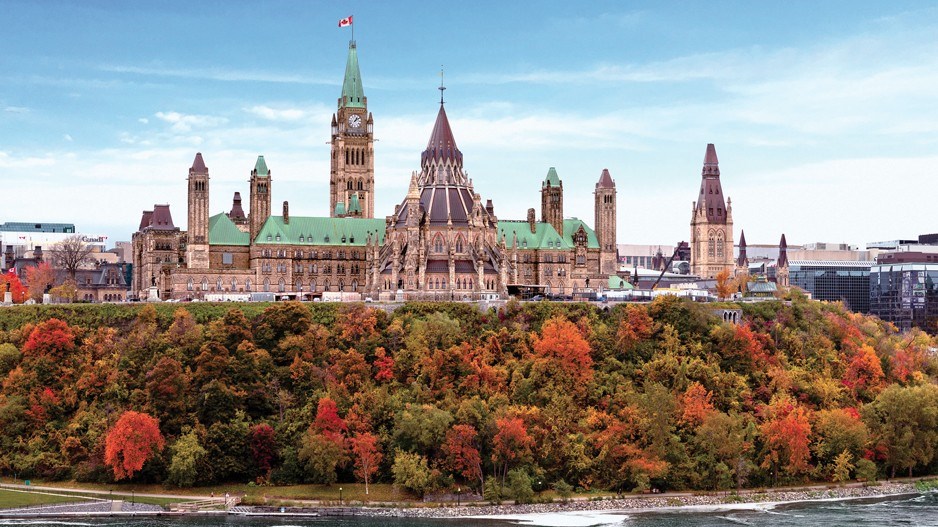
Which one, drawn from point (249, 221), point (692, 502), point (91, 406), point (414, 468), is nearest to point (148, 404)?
point (91, 406)

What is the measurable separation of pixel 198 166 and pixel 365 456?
7890 centimetres

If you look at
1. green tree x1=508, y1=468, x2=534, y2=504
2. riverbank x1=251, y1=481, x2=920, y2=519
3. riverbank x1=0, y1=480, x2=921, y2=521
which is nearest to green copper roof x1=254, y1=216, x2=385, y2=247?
green tree x1=508, y1=468, x2=534, y2=504

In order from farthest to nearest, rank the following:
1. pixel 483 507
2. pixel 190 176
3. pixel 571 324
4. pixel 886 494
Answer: pixel 190 176 < pixel 571 324 < pixel 886 494 < pixel 483 507

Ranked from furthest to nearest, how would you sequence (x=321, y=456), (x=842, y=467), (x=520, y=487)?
1. (x=842, y=467)
2. (x=321, y=456)
3. (x=520, y=487)

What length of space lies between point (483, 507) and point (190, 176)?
8832 cm

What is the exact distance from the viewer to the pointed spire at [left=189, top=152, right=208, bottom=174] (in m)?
191

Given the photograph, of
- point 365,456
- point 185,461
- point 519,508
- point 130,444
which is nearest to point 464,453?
point 519,508

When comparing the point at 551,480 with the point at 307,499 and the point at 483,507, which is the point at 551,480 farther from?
the point at 307,499

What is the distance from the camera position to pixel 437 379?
138 m

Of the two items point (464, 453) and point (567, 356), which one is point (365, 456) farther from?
point (567, 356)

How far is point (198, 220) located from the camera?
189500 millimetres

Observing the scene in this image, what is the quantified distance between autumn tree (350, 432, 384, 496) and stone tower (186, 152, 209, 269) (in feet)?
231

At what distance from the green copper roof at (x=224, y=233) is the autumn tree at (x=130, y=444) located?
6900 centimetres

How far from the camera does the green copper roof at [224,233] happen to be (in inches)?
7648
